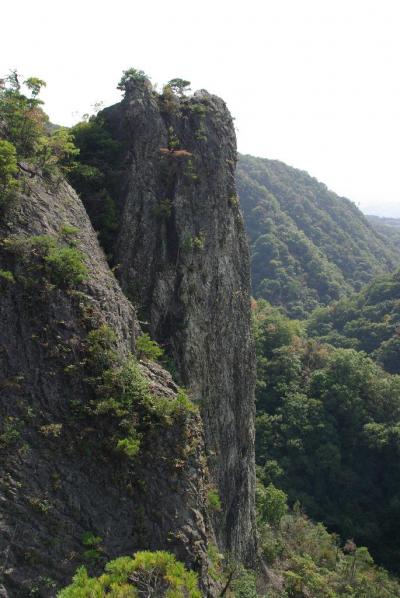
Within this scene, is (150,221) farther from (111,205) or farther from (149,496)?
(149,496)

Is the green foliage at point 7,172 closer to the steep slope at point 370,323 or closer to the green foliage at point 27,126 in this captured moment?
the green foliage at point 27,126

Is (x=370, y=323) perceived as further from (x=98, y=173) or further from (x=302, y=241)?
(x=98, y=173)

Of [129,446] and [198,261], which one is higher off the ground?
[198,261]

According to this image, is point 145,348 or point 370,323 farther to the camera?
point 370,323

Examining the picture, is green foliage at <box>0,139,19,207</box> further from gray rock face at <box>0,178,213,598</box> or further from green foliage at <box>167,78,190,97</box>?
green foliage at <box>167,78,190,97</box>

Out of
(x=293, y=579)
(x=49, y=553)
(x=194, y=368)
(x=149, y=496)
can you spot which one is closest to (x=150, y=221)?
(x=194, y=368)

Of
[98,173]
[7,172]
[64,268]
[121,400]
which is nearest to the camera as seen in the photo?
[121,400]

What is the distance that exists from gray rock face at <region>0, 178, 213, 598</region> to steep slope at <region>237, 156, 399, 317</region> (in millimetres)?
93077

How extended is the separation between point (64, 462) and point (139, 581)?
464 cm

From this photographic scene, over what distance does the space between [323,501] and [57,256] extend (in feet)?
139

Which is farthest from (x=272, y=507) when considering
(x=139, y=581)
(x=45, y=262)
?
(x=139, y=581)

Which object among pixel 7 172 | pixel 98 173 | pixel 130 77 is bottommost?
pixel 7 172

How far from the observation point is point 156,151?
76.3ft

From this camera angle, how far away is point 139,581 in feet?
25.6
